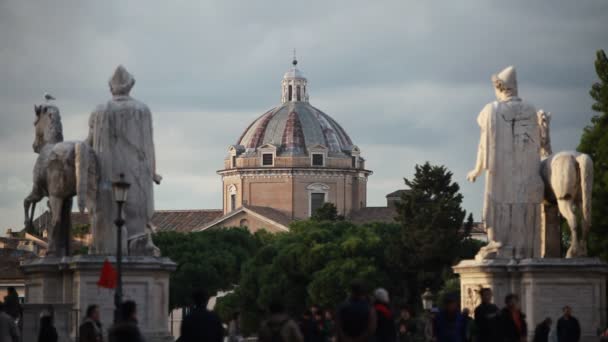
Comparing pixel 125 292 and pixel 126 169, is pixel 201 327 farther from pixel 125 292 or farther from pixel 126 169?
pixel 126 169

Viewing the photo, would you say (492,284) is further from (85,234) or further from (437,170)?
(85,234)

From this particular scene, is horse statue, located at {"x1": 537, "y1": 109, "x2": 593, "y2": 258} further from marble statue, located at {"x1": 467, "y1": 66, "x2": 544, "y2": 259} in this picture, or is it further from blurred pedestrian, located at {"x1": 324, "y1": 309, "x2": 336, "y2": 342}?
blurred pedestrian, located at {"x1": 324, "y1": 309, "x2": 336, "y2": 342}

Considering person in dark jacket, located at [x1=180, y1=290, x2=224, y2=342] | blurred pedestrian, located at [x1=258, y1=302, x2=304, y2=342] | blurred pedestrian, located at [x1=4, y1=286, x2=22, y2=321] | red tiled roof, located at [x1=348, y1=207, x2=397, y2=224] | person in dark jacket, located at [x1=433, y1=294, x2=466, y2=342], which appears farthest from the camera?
red tiled roof, located at [x1=348, y1=207, x2=397, y2=224]

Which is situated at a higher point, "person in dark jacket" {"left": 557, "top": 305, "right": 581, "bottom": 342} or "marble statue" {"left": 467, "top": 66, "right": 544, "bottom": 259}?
"marble statue" {"left": 467, "top": 66, "right": 544, "bottom": 259}

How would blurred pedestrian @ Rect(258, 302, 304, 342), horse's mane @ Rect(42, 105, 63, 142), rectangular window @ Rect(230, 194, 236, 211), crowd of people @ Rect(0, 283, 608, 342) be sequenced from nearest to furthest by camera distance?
crowd of people @ Rect(0, 283, 608, 342) → blurred pedestrian @ Rect(258, 302, 304, 342) → horse's mane @ Rect(42, 105, 63, 142) → rectangular window @ Rect(230, 194, 236, 211)

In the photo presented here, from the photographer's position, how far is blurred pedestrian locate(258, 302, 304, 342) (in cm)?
2222

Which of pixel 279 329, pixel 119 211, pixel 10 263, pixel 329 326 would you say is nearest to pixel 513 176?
pixel 329 326

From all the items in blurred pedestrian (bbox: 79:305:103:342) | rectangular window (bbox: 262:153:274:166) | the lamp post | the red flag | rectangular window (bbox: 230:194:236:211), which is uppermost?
rectangular window (bbox: 262:153:274:166)

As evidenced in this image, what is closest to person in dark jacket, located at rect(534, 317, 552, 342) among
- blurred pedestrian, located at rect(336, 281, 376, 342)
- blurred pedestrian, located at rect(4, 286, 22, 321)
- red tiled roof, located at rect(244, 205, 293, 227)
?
blurred pedestrian, located at rect(336, 281, 376, 342)

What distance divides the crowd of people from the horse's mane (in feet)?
24.0

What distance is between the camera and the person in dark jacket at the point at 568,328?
31.9 meters

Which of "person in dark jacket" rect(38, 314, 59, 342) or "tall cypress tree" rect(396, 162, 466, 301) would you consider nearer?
"person in dark jacket" rect(38, 314, 59, 342)

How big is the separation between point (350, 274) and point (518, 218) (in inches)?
2141

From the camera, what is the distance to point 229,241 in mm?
117875
